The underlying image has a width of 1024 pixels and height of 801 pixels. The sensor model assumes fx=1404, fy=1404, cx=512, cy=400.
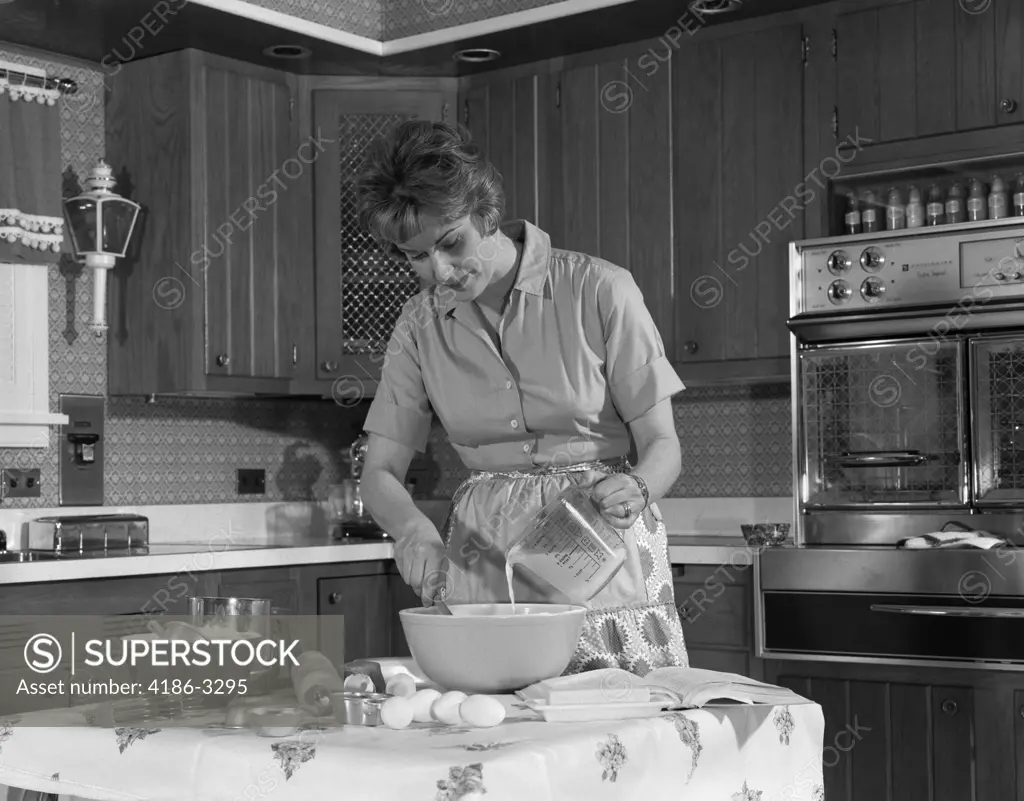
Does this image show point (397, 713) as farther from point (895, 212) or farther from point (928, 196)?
point (928, 196)

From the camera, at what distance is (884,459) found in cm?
351

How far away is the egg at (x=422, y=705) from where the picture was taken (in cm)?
141

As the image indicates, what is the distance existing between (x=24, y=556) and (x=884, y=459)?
84.1 inches

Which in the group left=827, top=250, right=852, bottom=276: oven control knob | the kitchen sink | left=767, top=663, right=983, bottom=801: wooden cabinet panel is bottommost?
left=767, top=663, right=983, bottom=801: wooden cabinet panel

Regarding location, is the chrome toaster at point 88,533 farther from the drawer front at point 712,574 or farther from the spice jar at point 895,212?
the spice jar at point 895,212

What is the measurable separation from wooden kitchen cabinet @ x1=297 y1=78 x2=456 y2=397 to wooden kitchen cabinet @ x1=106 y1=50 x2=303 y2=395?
10 cm

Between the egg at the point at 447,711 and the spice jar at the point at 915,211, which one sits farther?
the spice jar at the point at 915,211

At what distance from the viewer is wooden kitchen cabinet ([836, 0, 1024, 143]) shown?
351cm

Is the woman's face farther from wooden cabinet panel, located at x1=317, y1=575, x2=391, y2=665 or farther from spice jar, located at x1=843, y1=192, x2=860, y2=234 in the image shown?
wooden cabinet panel, located at x1=317, y1=575, x2=391, y2=665

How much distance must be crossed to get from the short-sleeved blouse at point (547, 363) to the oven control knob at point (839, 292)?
1698mm

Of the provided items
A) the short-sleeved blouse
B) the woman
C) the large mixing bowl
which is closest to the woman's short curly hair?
the woman

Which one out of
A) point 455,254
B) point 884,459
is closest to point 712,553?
point 884,459

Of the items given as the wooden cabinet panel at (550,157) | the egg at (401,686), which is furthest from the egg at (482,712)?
the wooden cabinet panel at (550,157)

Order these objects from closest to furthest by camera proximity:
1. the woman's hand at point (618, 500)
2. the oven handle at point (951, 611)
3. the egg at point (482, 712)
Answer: the egg at point (482, 712), the woman's hand at point (618, 500), the oven handle at point (951, 611)
